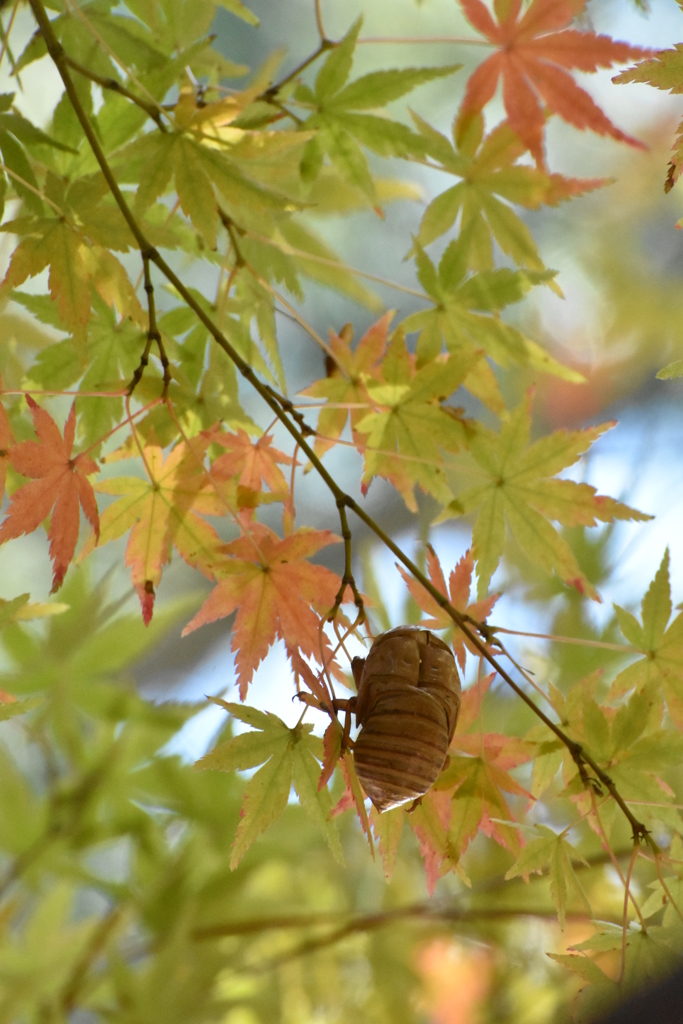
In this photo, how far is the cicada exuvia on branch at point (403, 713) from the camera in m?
0.38

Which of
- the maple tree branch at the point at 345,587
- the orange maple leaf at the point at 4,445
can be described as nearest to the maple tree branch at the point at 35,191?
the orange maple leaf at the point at 4,445

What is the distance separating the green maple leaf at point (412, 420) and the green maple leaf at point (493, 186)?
93mm

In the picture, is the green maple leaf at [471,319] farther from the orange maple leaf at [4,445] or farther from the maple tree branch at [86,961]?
the maple tree branch at [86,961]

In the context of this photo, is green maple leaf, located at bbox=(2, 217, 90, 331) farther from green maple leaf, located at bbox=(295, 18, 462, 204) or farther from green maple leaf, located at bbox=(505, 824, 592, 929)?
green maple leaf, located at bbox=(505, 824, 592, 929)

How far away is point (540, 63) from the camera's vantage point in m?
0.48

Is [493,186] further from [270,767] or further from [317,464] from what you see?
[270,767]

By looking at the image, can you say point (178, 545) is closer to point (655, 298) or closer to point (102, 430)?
point (102, 430)

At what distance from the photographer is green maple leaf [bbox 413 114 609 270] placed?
20.9 inches

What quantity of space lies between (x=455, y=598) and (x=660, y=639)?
0.12 meters

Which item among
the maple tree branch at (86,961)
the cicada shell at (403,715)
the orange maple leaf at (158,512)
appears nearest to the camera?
the cicada shell at (403,715)

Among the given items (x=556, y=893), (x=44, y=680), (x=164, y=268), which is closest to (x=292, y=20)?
(x=44, y=680)

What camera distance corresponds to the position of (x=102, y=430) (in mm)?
547

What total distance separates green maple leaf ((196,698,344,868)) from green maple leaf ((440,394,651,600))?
0.46 ft

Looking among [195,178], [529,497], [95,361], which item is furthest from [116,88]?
[529,497]
